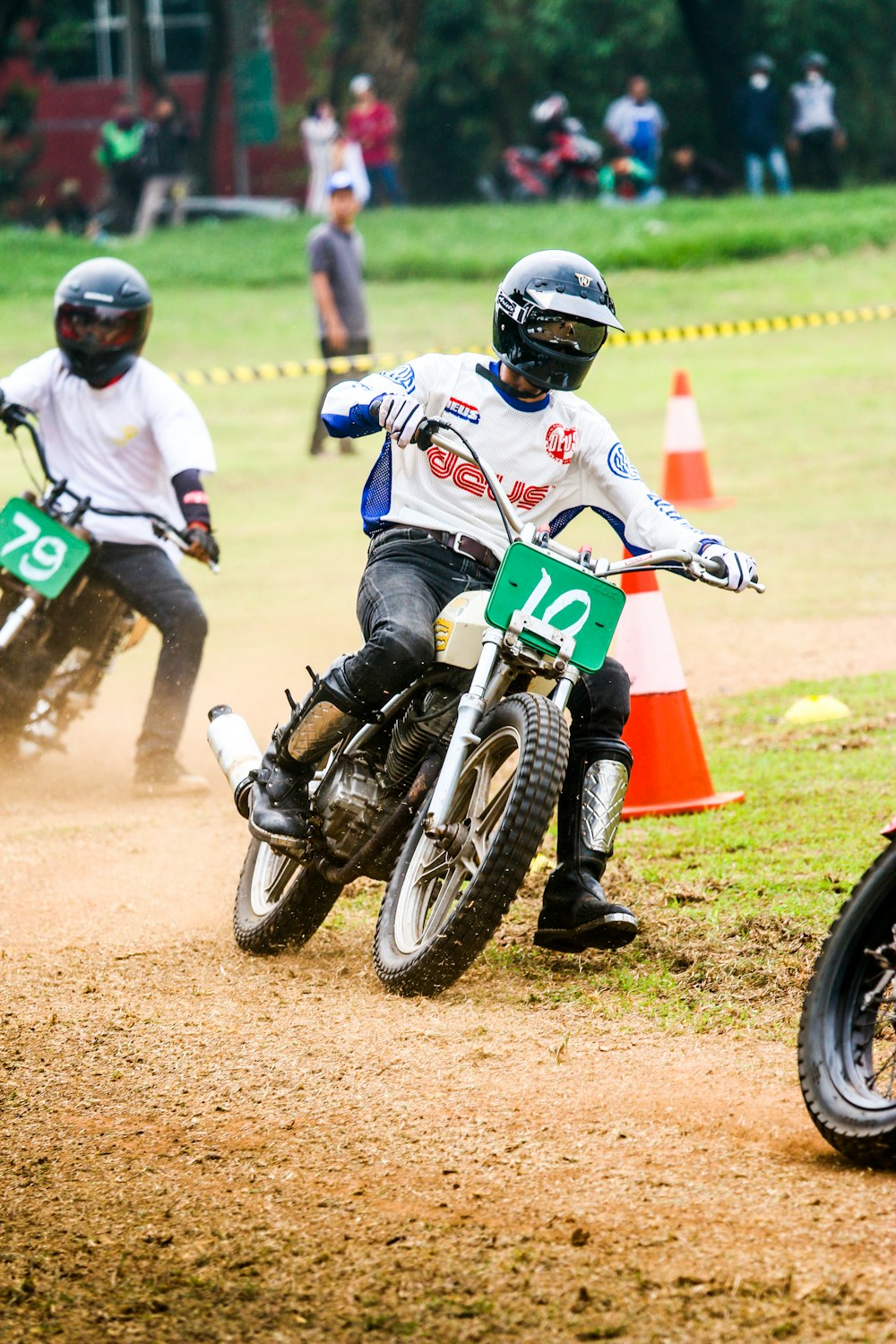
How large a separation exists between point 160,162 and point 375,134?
3970 mm

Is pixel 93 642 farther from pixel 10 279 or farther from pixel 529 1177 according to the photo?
pixel 10 279

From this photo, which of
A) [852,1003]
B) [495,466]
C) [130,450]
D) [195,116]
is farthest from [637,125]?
[852,1003]

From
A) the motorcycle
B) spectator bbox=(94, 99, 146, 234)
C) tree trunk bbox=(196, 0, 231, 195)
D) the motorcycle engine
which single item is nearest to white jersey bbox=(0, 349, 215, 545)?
the motorcycle engine

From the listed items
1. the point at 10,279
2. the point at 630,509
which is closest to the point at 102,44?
the point at 10,279

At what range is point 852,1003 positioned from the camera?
3947 mm

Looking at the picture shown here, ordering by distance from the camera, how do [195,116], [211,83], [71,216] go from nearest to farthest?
[71,216] < [211,83] < [195,116]

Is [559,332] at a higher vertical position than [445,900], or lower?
higher

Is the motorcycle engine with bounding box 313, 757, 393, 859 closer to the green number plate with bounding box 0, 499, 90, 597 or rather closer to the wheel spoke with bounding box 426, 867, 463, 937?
the wheel spoke with bounding box 426, 867, 463, 937

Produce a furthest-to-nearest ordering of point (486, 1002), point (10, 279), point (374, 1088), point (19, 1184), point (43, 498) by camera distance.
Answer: point (10, 279) → point (43, 498) → point (486, 1002) → point (374, 1088) → point (19, 1184)

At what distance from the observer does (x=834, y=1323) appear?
123 inches

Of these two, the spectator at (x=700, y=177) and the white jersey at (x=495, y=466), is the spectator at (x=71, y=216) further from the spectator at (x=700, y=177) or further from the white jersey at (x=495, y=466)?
the white jersey at (x=495, y=466)

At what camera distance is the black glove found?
26.5ft

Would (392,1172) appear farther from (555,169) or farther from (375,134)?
(555,169)

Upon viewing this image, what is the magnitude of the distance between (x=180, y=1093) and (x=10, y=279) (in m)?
24.7
